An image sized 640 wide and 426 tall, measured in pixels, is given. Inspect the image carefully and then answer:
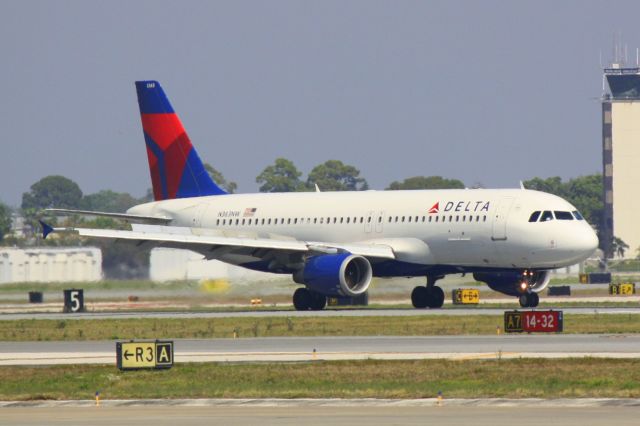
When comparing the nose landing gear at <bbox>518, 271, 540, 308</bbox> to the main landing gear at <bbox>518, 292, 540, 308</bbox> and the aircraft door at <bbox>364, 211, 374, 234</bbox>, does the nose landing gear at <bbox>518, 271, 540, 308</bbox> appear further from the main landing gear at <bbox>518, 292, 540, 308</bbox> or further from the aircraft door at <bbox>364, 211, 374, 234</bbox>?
the aircraft door at <bbox>364, 211, 374, 234</bbox>

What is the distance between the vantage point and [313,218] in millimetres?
64125

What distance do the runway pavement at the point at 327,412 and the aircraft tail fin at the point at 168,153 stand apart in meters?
41.2

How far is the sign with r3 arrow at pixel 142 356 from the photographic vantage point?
34031 millimetres

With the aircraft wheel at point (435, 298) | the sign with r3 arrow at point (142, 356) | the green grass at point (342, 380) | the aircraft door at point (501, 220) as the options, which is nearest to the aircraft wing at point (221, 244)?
the aircraft wheel at point (435, 298)

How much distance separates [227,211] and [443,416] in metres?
42.5

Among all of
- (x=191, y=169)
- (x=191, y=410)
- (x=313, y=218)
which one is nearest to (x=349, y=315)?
(x=313, y=218)

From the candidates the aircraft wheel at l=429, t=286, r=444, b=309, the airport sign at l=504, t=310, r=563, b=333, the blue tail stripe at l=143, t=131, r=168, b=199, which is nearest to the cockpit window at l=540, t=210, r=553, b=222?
the aircraft wheel at l=429, t=286, r=444, b=309

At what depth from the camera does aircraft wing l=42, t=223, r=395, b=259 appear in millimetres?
59625

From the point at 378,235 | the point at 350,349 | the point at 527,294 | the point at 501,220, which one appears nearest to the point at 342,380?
the point at 350,349

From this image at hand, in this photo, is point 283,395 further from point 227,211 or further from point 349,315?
point 227,211

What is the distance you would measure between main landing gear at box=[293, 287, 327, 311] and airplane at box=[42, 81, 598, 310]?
0.13 feet

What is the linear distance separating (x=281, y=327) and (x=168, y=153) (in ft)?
75.6

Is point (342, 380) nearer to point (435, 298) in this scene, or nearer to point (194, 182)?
point (435, 298)

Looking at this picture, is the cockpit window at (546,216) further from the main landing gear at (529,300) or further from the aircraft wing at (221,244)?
the aircraft wing at (221,244)
